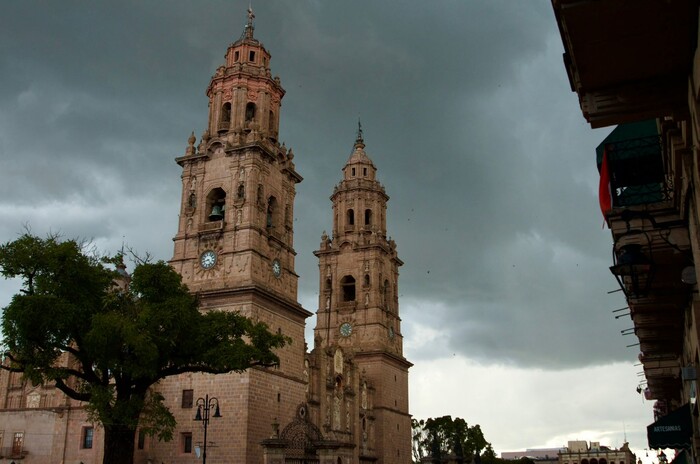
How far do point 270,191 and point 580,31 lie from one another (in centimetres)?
3603

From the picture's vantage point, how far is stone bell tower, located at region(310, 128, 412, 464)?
53625mm

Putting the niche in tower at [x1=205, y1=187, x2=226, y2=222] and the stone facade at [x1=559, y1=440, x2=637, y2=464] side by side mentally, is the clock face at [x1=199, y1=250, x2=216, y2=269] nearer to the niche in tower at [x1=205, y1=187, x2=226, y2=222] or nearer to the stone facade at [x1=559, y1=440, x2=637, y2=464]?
the niche in tower at [x1=205, y1=187, x2=226, y2=222]

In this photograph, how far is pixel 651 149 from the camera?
1252 centimetres

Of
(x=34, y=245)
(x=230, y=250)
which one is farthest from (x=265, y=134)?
(x=34, y=245)

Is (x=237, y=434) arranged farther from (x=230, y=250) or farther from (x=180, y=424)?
(x=230, y=250)

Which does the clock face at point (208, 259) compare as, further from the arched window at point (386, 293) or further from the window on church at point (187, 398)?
the arched window at point (386, 293)

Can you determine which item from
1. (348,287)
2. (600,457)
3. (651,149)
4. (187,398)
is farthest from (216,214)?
(600,457)

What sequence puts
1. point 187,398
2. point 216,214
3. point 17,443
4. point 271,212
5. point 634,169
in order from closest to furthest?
1. point 634,169
2. point 187,398
3. point 17,443
4. point 216,214
5. point 271,212

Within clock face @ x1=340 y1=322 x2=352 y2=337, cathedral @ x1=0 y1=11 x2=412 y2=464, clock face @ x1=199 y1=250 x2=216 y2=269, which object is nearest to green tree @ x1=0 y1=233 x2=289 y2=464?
cathedral @ x1=0 y1=11 x2=412 y2=464

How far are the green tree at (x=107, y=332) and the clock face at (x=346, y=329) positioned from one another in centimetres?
3439

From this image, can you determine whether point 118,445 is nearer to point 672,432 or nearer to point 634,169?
point 672,432

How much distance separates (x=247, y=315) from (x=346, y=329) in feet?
80.1

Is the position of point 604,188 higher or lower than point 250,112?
lower

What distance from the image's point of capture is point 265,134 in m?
43.1
